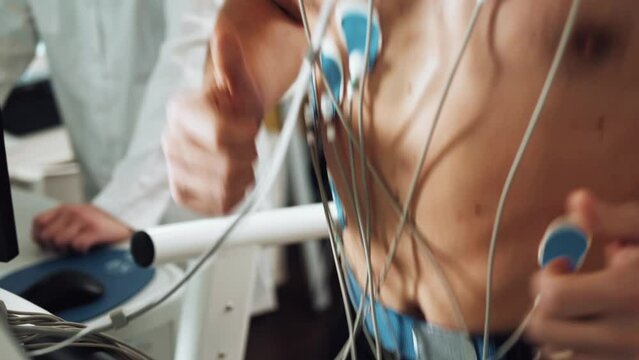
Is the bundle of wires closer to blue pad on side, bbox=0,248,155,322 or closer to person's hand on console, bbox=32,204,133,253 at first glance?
blue pad on side, bbox=0,248,155,322

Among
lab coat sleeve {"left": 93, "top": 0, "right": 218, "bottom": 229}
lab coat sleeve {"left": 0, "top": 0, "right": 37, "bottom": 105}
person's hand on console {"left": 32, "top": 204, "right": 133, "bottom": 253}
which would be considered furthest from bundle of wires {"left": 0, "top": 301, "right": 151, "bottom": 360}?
lab coat sleeve {"left": 0, "top": 0, "right": 37, "bottom": 105}

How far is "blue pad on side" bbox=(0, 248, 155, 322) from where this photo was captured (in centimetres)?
67

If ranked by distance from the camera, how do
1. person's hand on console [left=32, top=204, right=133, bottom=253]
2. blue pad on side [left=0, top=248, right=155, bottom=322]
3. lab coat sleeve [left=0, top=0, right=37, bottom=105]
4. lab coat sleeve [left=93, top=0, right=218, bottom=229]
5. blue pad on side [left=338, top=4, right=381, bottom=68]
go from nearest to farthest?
blue pad on side [left=338, top=4, right=381, bottom=68], blue pad on side [left=0, top=248, right=155, bottom=322], person's hand on console [left=32, top=204, right=133, bottom=253], lab coat sleeve [left=93, top=0, right=218, bottom=229], lab coat sleeve [left=0, top=0, right=37, bottom=105]

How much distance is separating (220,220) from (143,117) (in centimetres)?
49

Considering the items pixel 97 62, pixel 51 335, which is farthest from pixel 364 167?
pixel 97 62

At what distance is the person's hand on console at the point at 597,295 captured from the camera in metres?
0.30

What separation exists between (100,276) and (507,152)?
1.73 ft

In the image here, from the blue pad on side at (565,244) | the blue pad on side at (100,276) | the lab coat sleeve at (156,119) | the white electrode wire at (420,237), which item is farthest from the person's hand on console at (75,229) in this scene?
the blue pad on side at (565,244)

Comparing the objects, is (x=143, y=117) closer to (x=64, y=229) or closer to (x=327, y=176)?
(x=64, y=229)

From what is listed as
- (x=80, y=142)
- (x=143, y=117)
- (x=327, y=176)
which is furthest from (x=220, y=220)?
(x=80, y=142)

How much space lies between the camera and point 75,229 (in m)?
0.80

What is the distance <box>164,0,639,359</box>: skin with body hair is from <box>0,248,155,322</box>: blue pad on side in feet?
0.88

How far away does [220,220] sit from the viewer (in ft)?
2.10

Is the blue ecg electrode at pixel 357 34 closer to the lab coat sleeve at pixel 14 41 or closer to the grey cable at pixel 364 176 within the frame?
the grey cable at pixel 364 176
